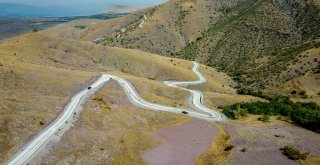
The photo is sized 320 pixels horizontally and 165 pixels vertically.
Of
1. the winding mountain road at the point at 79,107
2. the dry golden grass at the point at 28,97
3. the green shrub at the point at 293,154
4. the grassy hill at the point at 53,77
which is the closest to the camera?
the winding mountain road at the point at 79,107

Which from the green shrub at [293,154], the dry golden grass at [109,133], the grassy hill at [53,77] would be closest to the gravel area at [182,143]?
the dry golden grass at [109,133]

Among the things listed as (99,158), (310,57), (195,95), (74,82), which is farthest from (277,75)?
(99,158)

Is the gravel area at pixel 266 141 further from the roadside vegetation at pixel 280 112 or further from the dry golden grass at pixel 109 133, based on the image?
the dry golden grass at pixel 109 133

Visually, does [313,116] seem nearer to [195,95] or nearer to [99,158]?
[195,95]

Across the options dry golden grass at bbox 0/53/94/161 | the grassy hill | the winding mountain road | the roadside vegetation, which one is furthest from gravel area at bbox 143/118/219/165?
dry golden grass at bbox 0/53/94/161

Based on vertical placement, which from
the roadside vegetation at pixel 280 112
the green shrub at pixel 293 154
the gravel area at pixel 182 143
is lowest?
the roadside vegetation at pixel 280 112

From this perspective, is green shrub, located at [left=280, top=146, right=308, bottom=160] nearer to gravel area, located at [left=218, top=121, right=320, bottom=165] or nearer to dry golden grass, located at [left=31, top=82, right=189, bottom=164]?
gravel area, located at [left=218, top=121, right=320, bottom=165]
